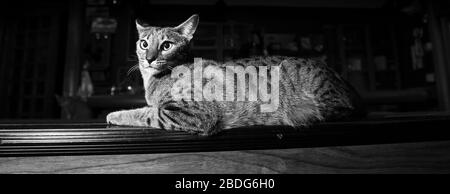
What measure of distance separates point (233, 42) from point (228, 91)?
183 inches

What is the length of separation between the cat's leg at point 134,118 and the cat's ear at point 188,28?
0.40 m

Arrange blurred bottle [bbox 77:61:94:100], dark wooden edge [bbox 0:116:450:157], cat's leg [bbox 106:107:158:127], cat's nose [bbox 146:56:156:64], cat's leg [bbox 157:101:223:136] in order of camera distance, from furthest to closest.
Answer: blurred bottle [bbox 77:61:94:100] → cat's nose [bbox 146:56:156:64] → cat's leg [bbox 106:107:158:127] → cat's leg [bbox 157:101:223:136] → dark wooden edge [bbox 0:116:450:157]

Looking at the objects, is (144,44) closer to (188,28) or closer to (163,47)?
(163,47)

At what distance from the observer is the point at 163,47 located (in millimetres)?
1190

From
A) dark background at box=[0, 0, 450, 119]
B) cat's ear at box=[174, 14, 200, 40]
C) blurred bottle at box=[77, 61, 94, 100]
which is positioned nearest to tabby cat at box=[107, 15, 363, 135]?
cat's ear at box=[174, 14, 200, 40]

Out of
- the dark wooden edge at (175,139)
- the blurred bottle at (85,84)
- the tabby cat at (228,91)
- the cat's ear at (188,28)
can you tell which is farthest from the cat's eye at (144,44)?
the blurred bottle at (85,84)

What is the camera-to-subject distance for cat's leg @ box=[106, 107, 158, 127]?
102cm

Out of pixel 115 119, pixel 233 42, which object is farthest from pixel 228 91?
pixel 233 42

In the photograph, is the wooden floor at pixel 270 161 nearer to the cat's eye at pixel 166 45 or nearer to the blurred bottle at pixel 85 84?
the cat's eye at pixel 166 45

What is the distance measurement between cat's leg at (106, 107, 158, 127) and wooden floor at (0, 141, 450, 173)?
23cm

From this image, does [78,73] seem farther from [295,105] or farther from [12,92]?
[295,105]

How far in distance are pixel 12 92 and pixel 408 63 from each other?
8483 millimetres

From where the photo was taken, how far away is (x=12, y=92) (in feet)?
16.5

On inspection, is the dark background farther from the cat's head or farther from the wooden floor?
the wooden floor
